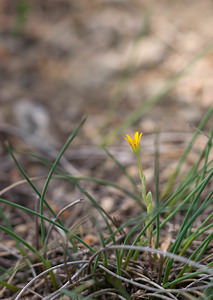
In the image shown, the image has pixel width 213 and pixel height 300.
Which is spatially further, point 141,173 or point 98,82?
point 98,82

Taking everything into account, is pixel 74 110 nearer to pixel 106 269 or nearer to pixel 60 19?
pixel 60 19

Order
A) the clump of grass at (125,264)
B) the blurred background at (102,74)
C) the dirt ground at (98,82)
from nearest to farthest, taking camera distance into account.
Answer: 1. the clump of grass at (125,264)
2. the dirt ground at (98,82)
3. the blurred background at (102,74)

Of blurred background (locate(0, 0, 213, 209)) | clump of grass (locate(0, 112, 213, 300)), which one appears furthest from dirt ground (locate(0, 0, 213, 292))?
clump of grass (locate(0, 112, 213, 300))

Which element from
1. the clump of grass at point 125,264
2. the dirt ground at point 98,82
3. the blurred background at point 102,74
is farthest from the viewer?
the blurred background at point 102,74

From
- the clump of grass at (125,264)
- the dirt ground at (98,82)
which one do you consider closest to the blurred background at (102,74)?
the dirt ground at (98,82)

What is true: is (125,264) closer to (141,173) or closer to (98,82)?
(141,173)

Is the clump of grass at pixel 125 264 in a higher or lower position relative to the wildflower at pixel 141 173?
lower

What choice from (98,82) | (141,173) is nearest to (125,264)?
(141,173)

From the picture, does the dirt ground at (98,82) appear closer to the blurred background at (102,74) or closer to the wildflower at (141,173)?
the blurred background at (102,74)
